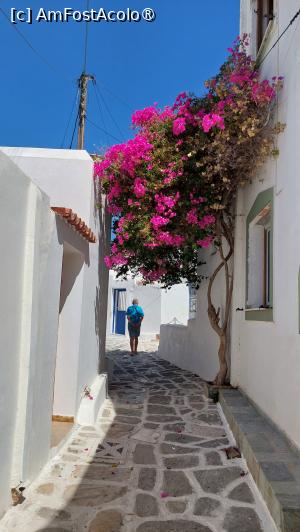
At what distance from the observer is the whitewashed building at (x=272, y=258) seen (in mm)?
4156

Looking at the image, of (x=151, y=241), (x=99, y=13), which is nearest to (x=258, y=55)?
(x=99, y=13)

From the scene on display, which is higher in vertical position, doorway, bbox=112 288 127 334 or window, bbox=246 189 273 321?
window, bbox=246 189 273 321

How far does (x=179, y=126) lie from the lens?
20.0 ft

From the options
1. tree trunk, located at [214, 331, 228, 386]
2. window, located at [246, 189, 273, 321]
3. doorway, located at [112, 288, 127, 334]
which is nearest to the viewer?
window, located at [246, 189, 273, 321]

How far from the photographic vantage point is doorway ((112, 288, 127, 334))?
21573mm

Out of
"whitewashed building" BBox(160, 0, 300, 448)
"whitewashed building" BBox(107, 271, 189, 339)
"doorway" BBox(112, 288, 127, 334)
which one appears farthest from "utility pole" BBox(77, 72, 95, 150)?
"doorway" BBox(112, 288, 127, 334)

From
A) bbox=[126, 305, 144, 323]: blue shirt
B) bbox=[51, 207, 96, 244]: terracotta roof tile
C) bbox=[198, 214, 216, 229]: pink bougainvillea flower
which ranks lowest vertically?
bbox=[126, 305, 144, 323]: blue shirt

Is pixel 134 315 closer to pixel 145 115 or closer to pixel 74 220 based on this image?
pixel 145 115

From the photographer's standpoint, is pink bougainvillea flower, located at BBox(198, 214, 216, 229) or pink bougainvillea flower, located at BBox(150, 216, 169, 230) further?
pink bougainvillea flower, located at BBox(198, 214, 216, 229)

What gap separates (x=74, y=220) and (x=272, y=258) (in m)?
2.50

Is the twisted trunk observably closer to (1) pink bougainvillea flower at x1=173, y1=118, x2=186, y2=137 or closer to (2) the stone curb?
(2) the stone curb

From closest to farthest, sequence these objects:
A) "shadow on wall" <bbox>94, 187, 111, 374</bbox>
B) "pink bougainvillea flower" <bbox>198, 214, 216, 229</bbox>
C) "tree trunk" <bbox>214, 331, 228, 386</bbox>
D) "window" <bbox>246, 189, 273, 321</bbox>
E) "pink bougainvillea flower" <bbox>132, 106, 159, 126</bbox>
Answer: "window" <bbox>246, 189, 273, 321</bbox> < "pink bougainvillea flower" <bbox>198, 214, 216, 229</bbox> < "pink bougainvillea flower" <bbox>132, 106, 159, 126</bbox> < "shadow on wall" <bbox>94, 187, 111, 374</bbox> < "tree trunk" <bbox>214, 331, 228, 386</bbox>

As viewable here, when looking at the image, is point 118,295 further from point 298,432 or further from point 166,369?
point 298,432

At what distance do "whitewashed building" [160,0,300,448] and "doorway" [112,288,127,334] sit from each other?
45.1ft
